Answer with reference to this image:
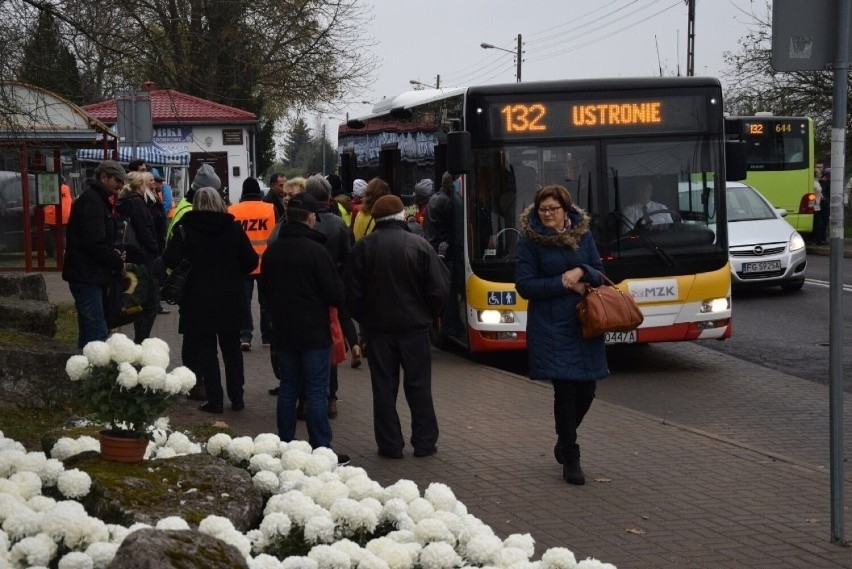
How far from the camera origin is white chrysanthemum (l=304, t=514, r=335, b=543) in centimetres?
497

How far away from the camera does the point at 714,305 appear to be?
1327 cm

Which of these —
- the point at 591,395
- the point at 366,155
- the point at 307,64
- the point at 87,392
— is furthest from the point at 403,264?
the point at 307,64

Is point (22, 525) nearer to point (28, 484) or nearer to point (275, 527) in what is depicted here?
point (28, 484)

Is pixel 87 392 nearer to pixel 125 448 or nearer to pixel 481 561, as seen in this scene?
pixel 125 448

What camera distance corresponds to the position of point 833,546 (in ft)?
21.8

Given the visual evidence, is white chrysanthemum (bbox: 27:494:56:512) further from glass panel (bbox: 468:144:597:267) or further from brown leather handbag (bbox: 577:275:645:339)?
glass panel (bbox: 468:144:597:267)

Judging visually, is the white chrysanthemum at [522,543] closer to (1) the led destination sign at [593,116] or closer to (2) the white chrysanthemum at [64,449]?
(2) the white chrysanthemum at [64,449]

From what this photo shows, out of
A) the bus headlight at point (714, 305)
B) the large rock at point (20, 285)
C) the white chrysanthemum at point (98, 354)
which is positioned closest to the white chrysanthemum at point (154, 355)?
the white chrysanthemum at point (98, 354)

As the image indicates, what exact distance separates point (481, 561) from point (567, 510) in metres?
2.63

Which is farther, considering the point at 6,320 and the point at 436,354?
the point at 436,354

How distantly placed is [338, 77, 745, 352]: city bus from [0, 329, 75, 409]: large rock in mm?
4834

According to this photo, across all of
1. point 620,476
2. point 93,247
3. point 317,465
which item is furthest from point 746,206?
point 317,465

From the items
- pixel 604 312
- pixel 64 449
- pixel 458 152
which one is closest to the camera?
pixel 64 449

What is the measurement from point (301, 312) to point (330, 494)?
10.2ft
